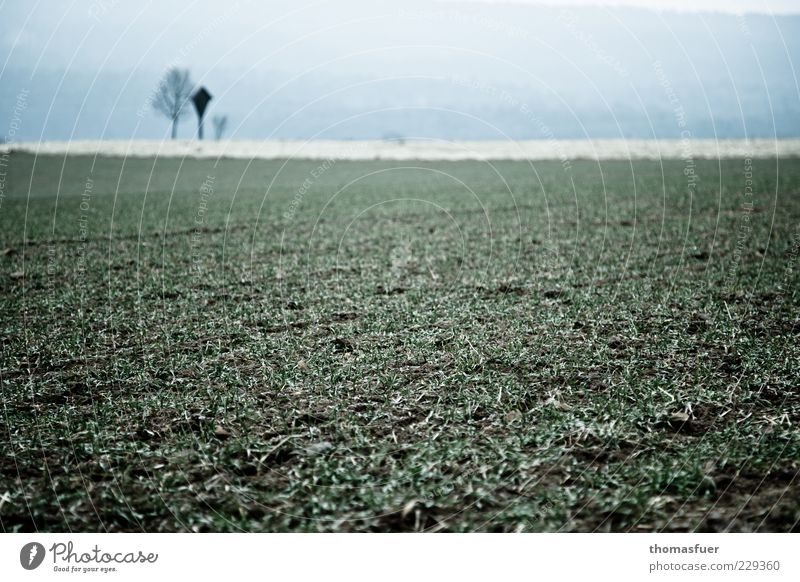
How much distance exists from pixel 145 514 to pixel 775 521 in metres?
3.41

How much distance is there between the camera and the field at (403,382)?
3.50m

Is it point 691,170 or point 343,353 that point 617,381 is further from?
point 691,170

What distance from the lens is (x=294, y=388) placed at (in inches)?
194

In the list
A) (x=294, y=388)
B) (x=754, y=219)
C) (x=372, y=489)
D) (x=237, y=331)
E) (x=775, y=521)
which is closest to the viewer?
(x=775, y=521)

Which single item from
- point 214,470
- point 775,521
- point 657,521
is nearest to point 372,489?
point 214,470
